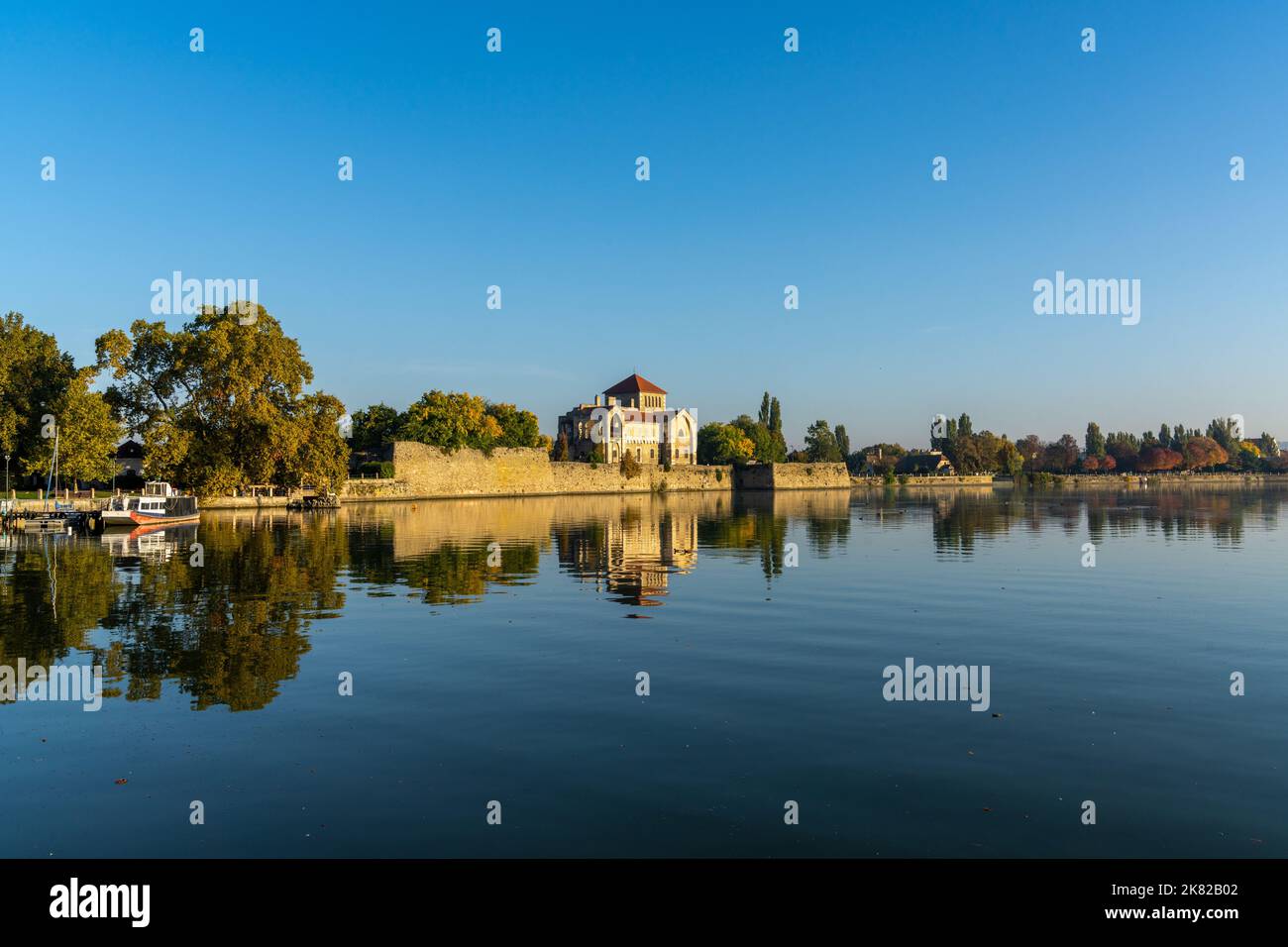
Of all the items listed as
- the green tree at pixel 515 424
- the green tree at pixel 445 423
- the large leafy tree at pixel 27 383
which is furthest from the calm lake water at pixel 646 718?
the green tree at pixel 515 424

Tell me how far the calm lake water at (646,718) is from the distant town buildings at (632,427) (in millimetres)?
116604

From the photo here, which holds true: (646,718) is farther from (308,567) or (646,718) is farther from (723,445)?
(723,445)

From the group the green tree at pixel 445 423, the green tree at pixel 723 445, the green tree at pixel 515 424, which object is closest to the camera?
the green tree at pixel 445 423

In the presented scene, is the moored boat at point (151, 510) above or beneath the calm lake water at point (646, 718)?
above

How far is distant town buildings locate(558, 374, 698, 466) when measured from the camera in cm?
14062

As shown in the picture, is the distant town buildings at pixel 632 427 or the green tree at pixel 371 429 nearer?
the green tree at pixel 371 429

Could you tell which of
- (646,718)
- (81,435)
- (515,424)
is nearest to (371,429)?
(515,424)

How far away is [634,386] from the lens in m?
150

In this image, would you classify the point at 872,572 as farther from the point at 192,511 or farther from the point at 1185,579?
the point at 192,511

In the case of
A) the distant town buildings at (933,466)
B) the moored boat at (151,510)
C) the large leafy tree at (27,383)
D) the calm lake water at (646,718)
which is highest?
the large leafy tree at (27,383)

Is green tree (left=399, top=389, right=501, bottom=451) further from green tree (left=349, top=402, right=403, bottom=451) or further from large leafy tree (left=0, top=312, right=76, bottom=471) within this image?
large leafy tree (left=0, top=312, right=76, bottom=471)

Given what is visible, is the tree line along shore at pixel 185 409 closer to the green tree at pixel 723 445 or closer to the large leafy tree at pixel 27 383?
the large leafy tree at pixel 27 383

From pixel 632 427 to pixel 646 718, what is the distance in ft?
439

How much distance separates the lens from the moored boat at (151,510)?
4322cm
